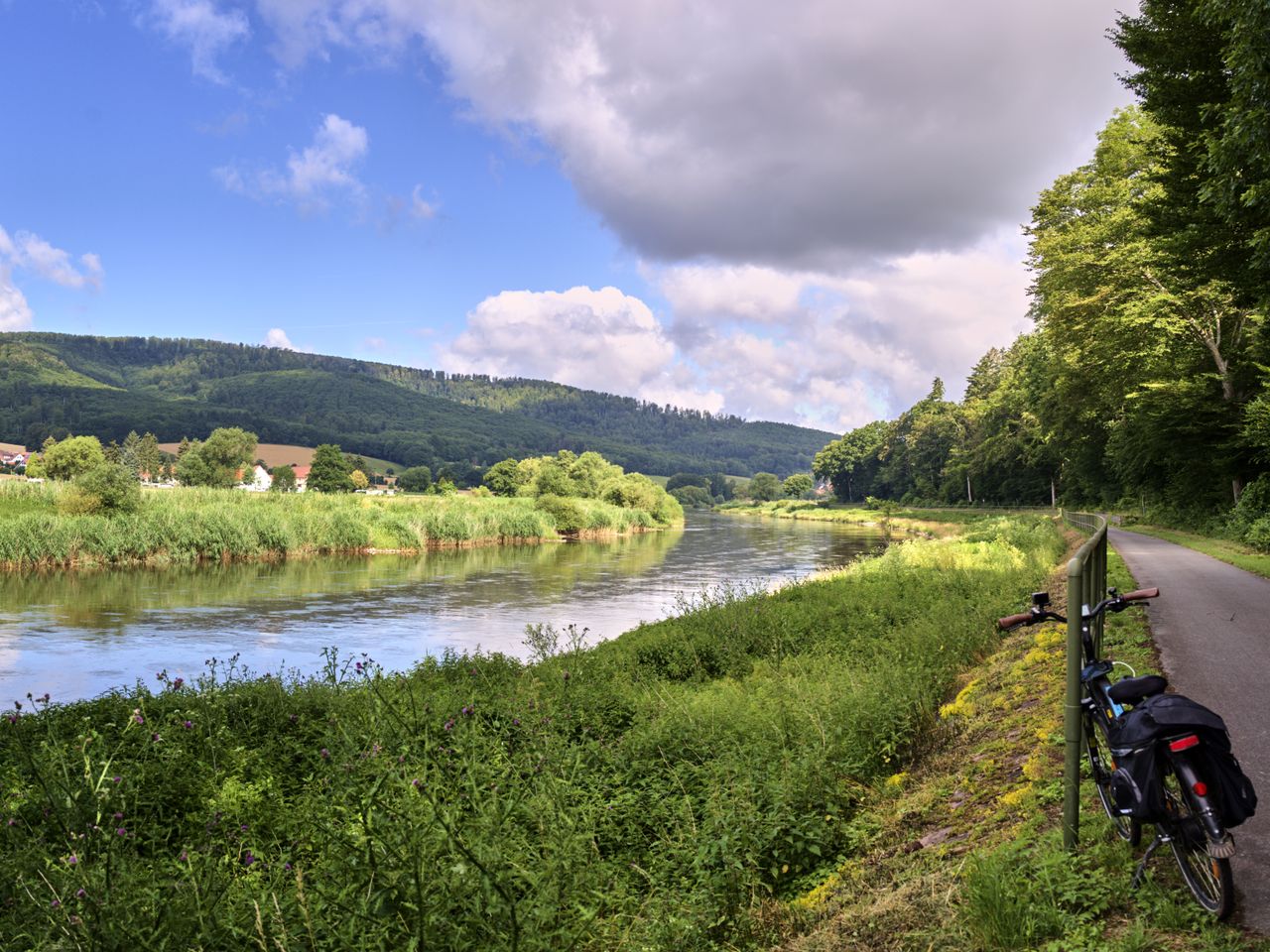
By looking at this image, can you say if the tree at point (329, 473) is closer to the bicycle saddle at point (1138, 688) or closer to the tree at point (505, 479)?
the tree at point (505, 479)

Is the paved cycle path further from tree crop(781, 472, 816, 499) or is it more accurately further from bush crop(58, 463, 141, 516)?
tree crop(781, 472, 816, 499)

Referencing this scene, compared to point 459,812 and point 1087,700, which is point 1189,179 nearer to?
point 1087,700

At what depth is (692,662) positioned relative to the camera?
13203 mm

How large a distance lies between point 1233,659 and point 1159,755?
21.2 feet

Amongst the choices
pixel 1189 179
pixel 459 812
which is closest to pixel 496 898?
pixel 459 812

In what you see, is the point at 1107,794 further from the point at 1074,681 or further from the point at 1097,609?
the point at 1097,609

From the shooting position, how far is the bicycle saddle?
4059 millimetres

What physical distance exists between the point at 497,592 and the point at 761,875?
78.3 ft

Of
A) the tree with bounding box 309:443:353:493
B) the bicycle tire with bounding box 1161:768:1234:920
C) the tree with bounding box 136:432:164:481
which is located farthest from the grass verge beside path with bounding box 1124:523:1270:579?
the tree with bounding box 136:432:164:481

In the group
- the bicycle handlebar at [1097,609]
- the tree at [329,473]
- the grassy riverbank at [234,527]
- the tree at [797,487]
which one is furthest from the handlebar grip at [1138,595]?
the tree at [797,487]

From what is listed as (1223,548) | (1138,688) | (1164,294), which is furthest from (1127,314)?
(1138,688)

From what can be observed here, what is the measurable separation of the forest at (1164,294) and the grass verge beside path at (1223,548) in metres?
1.70

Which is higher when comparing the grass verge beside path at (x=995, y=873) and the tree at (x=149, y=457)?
the tree at (x=149, y=457)

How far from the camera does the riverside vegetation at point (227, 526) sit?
32.6 metres
